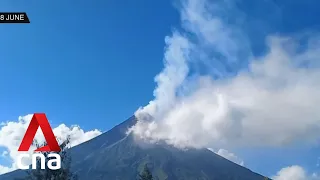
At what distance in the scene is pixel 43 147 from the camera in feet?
138

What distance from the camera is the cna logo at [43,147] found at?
35513 millimetres

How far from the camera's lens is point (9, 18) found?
3173 centimetres

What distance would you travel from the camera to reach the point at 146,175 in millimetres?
85500

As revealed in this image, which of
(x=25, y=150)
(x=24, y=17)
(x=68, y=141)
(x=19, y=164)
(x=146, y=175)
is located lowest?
(x=19, y=164)

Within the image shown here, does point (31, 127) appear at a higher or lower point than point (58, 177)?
higher

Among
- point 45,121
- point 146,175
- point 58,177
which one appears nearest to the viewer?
point 45,121

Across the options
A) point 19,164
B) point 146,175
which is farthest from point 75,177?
point 146,175

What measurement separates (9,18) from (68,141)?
1745 cm

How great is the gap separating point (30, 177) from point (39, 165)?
1542mm

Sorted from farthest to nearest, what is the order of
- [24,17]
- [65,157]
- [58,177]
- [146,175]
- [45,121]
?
1. [146,175]
2. [65,157]
3. [58,177]
4. [45,121]
5. [24,17]

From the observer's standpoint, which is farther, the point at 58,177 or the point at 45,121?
the point at 58,177

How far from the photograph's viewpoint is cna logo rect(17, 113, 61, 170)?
35.5 metres

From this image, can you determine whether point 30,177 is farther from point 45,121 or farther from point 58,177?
point 45,121

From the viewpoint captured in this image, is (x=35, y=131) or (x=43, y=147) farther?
(x=43, y=147)
